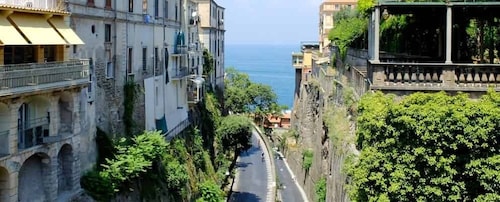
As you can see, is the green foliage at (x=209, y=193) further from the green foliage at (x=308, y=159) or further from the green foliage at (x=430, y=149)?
the green foliage at (x=430, y=149)

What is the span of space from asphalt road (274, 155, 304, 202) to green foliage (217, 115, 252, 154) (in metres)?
4.75

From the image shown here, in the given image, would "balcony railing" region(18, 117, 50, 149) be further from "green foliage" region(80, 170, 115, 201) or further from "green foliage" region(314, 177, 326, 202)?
"green foliage" region(314, 177, 326, 202)

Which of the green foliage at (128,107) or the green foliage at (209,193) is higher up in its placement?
the green foliage at (128,107)

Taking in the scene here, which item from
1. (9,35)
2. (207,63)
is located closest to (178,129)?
(207,63)

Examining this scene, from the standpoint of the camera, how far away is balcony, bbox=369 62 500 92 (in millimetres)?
17875

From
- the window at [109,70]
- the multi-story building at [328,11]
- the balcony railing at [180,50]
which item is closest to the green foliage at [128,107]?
the window at [109,70]

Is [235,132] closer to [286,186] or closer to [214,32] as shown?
[286,186]

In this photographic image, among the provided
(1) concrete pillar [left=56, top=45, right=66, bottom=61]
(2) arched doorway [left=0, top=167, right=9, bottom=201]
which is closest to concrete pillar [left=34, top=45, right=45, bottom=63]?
(1) concrete pillar [left=56, top=45, right=66, bottom=61]

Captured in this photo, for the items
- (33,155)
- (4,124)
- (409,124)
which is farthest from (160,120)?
(409,124)

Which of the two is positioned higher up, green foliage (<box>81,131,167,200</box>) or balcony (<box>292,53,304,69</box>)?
balcony (<box>292,53,304,69</box>)

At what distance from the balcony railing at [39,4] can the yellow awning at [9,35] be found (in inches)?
86.3

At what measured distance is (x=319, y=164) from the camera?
3966 centimetres

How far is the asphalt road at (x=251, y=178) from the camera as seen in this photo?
49.1 metres

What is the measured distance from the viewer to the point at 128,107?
97.7 feet
